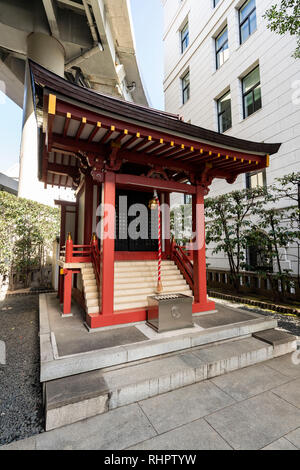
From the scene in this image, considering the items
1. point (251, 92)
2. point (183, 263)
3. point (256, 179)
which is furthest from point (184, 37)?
point (183, 263)

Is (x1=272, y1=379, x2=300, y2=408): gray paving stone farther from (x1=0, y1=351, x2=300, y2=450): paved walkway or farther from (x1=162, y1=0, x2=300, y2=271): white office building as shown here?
(x1=162, y1=0, x2=300, y2=271): white office building

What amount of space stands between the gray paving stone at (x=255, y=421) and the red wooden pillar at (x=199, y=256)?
287cm

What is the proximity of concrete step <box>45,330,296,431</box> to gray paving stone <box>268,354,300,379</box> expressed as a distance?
11 centimetres

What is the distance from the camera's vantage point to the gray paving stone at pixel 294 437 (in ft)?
7.26

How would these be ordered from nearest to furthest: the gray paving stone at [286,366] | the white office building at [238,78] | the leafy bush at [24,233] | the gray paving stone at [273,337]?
the gray paving stone at [286,366] → the gray paving stone at [273,337] → the white office building at [238,78] → the leafy bush at [24,233]

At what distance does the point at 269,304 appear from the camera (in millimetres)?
6973

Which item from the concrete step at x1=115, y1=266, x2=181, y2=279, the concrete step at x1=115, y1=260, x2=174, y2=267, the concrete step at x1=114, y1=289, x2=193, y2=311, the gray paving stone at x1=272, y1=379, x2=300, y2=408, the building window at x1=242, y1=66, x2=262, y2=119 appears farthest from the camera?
the building window at x1=242, y1=66, x2=262, y2=119

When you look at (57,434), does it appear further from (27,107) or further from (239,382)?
(27,107)

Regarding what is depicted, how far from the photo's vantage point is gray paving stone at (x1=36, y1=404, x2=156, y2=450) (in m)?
2.21

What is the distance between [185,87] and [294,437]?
59.0ft

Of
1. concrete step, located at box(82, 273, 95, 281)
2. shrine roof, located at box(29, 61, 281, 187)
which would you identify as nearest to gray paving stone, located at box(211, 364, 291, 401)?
concrete step, located at box(82, 273, 95, 281)

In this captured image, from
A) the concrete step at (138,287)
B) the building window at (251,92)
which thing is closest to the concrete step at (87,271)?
the concrete step at (138,287)

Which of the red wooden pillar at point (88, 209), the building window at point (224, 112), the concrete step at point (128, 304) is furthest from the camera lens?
the building window at point (224, 112)

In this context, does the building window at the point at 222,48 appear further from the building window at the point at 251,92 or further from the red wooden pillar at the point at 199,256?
the red wooden pillar at the point at 199,256
